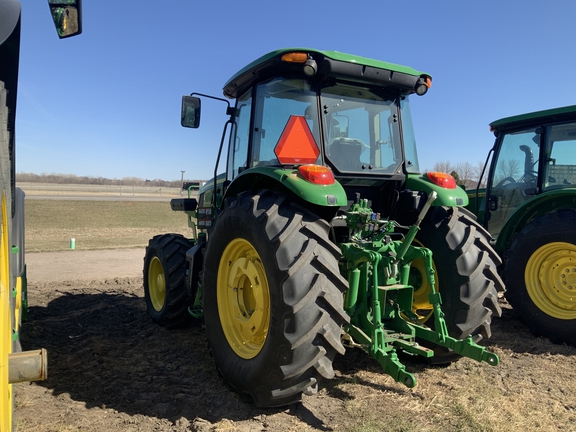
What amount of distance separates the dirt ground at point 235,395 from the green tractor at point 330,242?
219 millimetres

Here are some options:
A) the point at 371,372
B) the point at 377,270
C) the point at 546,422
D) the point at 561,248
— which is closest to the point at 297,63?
the point at 377,270

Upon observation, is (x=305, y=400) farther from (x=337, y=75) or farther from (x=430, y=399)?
(x=337, y=75)

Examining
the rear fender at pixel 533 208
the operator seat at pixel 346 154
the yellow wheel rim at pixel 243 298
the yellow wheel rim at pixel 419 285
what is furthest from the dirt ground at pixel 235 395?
the operator seat at pixel 346 154

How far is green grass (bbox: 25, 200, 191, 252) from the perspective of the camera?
13.3 m

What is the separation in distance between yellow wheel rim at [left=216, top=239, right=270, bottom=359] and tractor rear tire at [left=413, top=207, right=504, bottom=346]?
141 cm

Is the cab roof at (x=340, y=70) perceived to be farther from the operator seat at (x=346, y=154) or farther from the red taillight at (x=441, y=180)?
the red taillight at (x=441, y=180)

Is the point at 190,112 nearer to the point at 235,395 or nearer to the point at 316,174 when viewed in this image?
the point at 316,174

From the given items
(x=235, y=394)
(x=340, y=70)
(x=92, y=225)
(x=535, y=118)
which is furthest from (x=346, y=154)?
(x=92, y=225)

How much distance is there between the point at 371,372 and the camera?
353 centimetres

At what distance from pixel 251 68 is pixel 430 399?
111 inches

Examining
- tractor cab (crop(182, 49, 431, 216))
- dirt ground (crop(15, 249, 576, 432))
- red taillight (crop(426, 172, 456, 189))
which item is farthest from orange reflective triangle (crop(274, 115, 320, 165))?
dirt ground (crop(15, 249, 576, 432))

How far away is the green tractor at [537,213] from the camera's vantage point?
4.57 meters

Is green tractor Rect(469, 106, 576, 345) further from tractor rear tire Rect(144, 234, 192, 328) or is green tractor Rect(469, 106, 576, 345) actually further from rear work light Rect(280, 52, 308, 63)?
tractor rear tire Rect(144, 234, 192, 328)

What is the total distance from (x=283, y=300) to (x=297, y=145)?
51.0 inches
